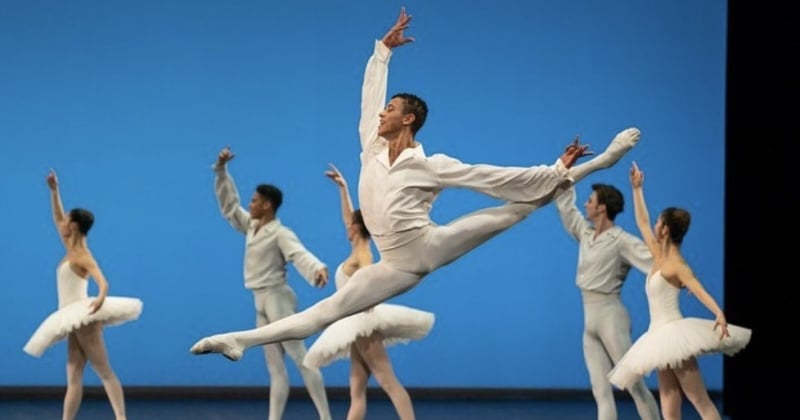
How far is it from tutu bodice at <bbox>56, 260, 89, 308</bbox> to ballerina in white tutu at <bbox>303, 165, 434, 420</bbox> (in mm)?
1243

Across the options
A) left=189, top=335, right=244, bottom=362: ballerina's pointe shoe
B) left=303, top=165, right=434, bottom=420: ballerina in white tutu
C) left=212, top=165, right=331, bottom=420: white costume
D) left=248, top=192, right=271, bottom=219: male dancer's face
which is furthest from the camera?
left=248, top=192, right=271, bottom=219: male dancer's face

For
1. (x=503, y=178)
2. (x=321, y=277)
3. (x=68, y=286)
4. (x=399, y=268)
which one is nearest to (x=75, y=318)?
(x=68, y=286)

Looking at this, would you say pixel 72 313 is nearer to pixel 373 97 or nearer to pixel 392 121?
pixel 373 97

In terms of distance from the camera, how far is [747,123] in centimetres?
827

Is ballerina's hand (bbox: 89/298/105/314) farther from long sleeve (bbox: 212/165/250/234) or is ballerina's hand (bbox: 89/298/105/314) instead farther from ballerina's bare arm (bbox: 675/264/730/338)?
Result: ballerina's bare arm (bbox: 675/264/730/338)

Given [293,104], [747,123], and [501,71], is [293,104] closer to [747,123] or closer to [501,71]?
[501,71]

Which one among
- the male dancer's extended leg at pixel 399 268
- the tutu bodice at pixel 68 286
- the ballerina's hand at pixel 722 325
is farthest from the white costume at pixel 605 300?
the tutu bodice at pixel 68 286

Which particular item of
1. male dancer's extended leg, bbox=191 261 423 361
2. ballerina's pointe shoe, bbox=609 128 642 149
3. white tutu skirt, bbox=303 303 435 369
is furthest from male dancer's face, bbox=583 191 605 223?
male dancer's extended leg, bbox=191 261 423 361

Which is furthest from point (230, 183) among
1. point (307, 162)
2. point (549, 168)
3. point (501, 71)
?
point (549, 168)

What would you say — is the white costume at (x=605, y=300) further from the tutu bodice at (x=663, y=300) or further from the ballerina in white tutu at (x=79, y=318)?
the ballerina in white tutu at (x=79, y=318)

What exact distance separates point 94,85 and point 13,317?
158 cm

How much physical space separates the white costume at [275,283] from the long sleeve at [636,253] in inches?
65.7

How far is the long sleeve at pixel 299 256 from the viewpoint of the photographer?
7.77 metres

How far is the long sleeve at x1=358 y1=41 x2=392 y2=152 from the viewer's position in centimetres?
588
